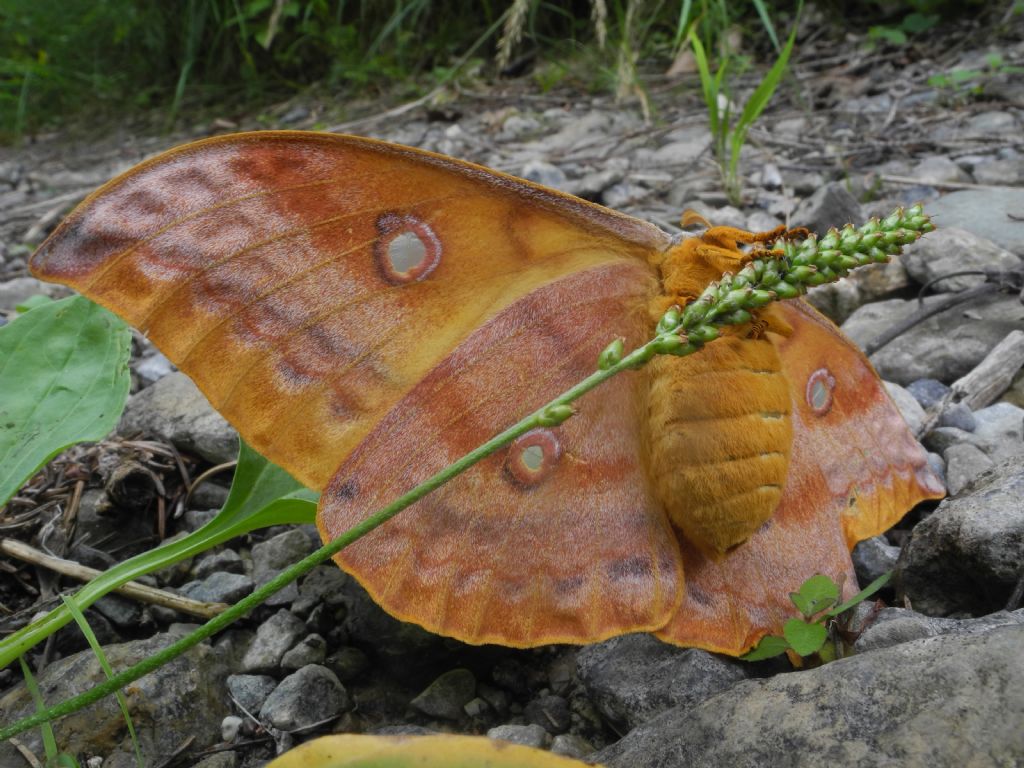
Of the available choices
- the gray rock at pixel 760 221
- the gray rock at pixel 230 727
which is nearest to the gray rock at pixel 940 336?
the gray rock at pixel 760 221

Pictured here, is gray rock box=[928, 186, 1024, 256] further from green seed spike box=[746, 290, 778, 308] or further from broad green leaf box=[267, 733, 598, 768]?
broad green leaf box=[267, 733, 598, 768]

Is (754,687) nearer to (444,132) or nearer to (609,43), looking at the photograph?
(444,132)

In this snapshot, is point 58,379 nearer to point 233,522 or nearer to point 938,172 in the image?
point 233,522

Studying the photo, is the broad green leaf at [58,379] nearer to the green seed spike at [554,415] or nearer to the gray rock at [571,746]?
the gray rock at [571,746]

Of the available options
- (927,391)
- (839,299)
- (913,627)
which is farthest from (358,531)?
(839,299)

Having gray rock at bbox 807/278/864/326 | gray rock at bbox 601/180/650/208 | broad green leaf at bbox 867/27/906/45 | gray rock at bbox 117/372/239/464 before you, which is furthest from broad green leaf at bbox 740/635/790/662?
broad green leaf at bbox 867/27/906/45

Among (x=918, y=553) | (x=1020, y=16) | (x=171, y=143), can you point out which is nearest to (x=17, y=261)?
(x=171, y=143)
